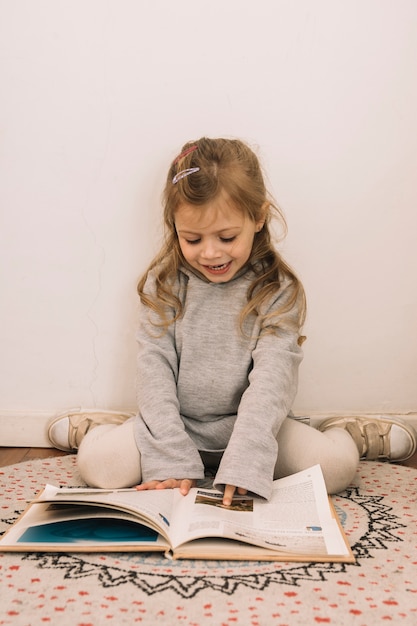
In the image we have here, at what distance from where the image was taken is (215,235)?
1.10 metres

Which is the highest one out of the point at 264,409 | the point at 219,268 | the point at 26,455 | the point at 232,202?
the point at 232,202

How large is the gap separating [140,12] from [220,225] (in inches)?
20.4

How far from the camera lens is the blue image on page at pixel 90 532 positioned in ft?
2.73

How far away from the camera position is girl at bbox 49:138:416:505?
108 centimetres

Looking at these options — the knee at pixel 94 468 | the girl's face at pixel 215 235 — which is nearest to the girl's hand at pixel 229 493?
the knee at pixel 94 468

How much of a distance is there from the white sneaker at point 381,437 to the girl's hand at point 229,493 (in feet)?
1.40

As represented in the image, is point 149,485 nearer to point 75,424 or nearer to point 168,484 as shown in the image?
point 168,484

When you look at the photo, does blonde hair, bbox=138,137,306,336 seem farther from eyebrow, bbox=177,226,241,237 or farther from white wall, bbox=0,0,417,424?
white wall, bbox=0,0,417,424

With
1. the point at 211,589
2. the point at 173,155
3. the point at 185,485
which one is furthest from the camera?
the point at 173,155

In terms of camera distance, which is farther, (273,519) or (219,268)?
(219,268)

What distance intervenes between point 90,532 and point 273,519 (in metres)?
0.24

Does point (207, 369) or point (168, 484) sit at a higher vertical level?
point (207, 369)

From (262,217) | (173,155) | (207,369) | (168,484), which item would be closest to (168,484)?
(168,484)

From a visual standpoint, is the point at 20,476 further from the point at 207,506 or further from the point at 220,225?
the point at 220,225
